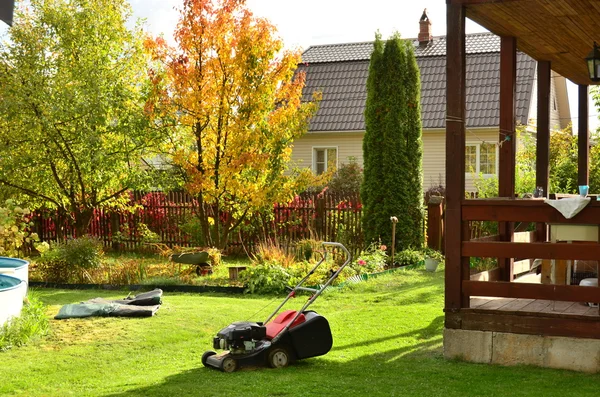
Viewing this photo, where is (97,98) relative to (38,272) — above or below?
above

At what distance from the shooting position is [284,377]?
6.73 meters

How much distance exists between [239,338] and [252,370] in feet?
1.05

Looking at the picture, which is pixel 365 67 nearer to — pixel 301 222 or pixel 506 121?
pixel 301 222

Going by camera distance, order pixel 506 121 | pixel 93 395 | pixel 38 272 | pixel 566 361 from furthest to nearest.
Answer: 1. pixel 38 272
2. pixel 506 121
3. pixel 566 361
4. pixel 93 395

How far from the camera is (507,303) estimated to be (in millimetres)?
7719

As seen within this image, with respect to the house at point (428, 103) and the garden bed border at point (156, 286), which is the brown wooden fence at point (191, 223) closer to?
the garden bed border at point (156, 286)

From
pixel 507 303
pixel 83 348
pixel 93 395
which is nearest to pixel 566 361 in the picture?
pixel 507 303

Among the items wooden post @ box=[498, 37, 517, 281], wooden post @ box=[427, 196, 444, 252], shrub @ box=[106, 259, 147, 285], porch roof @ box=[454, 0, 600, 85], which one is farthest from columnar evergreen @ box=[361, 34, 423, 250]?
wooden post @ box=[498, 37, 517, 281]

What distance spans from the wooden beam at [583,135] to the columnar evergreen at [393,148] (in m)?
4.30

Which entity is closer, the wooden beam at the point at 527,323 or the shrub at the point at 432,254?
the wooden beam at the point at 527,323

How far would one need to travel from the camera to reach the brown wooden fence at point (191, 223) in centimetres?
1686

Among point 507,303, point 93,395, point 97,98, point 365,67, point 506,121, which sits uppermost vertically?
point 365,67

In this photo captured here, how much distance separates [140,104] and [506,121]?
9977mm

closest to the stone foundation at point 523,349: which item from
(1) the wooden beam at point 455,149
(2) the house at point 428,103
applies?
(1) the wooden beam at point 455,149
